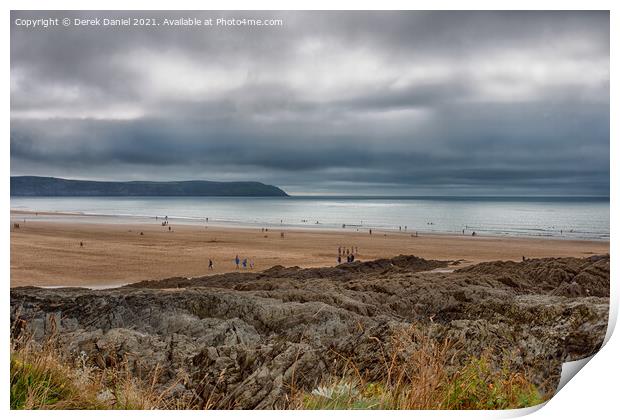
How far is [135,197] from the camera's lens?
13.1ft

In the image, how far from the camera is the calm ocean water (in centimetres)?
395

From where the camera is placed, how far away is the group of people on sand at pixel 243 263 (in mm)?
4387

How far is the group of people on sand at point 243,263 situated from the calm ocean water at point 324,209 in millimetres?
310

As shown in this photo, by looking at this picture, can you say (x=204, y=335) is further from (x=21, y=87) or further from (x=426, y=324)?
(x=21, y=87)

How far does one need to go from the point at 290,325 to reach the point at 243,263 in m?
0.91

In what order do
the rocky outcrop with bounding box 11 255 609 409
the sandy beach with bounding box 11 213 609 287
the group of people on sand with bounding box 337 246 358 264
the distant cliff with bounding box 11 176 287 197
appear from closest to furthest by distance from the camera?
the rocky outcrop with bounding box 11 255 609 409 < the sandy beach with bounding box 11 213 609 287 < the distant cliff with bounding box 11 176 287 197 < the group of people on sand with bounding box 337 246 358 264

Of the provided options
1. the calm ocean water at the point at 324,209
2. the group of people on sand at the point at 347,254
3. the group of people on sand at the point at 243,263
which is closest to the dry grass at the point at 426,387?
the calm ocean water at the point at 324,209

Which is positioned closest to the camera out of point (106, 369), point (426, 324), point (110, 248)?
point (106, 369)

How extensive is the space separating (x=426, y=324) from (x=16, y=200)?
274 cm

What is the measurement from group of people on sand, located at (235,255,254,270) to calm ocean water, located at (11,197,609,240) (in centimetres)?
31

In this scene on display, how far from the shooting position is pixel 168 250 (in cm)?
448

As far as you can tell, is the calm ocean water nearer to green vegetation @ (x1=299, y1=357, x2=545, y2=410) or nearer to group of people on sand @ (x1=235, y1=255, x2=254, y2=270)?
group of people on sand @ (x1=235, y1=255, x2=254, y2=270)

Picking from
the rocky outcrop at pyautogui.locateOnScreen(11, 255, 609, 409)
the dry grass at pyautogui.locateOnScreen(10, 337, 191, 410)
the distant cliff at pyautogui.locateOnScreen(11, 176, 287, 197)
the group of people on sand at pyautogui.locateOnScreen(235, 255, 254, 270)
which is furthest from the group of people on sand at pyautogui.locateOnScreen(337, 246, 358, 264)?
the dry grass at pyautogui.locateOnScreen(10, 337, 191, 410)
